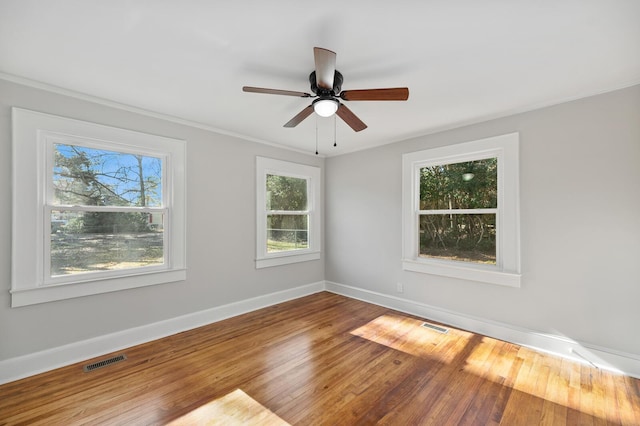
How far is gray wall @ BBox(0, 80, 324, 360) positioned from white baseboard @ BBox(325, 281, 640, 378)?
1694mm

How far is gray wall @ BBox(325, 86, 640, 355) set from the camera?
2352mm

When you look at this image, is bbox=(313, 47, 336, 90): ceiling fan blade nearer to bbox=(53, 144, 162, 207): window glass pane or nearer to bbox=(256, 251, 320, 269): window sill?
bbox=(53, 144, 162, 207): window glass pane

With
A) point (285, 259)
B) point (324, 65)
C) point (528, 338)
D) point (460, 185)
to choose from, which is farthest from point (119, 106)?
point (528, 338)

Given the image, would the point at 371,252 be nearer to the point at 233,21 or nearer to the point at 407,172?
the point at 407,172

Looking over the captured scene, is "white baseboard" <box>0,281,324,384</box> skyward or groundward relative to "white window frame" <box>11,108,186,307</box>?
groundward

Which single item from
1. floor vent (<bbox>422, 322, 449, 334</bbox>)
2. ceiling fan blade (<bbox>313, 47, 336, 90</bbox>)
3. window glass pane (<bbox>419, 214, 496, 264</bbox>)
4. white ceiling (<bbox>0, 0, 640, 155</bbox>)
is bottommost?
floor vent (<bbox>422, 322, 449, 334</bbox>)

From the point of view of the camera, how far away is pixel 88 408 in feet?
6.30

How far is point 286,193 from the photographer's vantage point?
4.41m

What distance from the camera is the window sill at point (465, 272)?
2.94 metres

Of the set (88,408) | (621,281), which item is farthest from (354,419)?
(621,281)

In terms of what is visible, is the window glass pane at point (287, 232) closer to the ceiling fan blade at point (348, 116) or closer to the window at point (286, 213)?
the window at point (286, 213)

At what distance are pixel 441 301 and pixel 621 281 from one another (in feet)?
5.34

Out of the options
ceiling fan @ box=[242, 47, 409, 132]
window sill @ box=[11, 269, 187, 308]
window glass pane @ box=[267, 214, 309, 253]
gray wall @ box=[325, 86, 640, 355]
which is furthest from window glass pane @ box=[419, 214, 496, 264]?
window sill @ box=[11, 269, 187, 308]

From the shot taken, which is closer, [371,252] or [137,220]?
[137,220]
